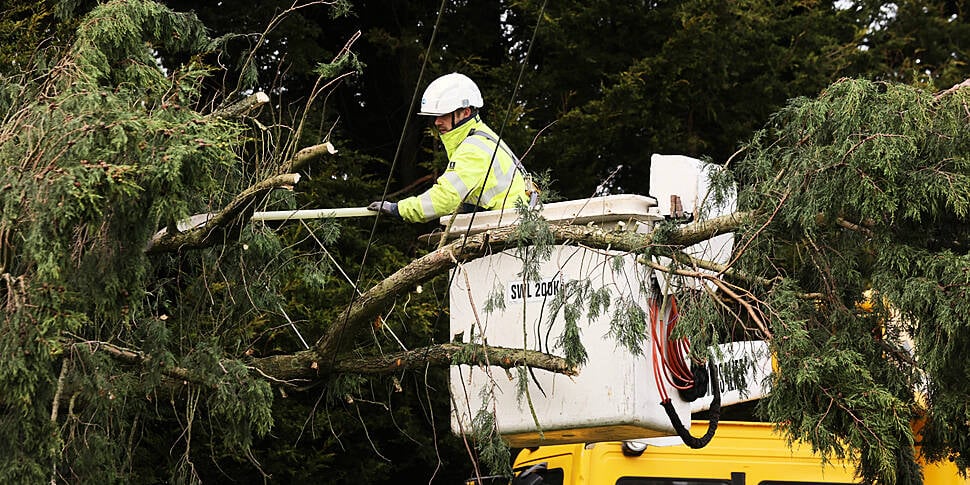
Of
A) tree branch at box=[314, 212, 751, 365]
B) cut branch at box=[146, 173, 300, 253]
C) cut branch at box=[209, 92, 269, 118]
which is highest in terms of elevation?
cut branch at box=[209, 92, 269, 118]

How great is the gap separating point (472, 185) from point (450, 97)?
0.57 metres

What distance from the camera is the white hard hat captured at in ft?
22.0

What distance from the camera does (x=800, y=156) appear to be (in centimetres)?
550

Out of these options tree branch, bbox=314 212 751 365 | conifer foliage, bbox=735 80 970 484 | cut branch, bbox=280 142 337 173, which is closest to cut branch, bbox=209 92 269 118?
cut branch, bbox=280 142 337 173

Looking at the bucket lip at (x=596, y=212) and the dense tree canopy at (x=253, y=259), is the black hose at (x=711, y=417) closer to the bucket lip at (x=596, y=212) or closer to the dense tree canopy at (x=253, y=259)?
the dense tree canopy at (x=253, y=259)

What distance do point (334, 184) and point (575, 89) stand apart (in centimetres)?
251

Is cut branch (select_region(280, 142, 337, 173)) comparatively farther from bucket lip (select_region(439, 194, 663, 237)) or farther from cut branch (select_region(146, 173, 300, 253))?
bucket lip (select_region(439, 194, 663, 237))

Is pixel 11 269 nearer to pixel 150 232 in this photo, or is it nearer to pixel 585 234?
pixel 150 232

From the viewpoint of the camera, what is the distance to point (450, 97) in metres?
6.70

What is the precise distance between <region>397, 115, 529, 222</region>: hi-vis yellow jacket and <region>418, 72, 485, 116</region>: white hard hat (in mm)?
238

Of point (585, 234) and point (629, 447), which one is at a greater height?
point (585, 234)

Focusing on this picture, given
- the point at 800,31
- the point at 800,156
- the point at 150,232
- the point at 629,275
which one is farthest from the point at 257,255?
the point at 800,31

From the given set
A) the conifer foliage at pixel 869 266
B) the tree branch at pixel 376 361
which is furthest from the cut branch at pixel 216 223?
the conifer foliage at pixel 869 266

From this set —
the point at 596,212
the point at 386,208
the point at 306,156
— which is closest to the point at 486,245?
the point at 596,212
